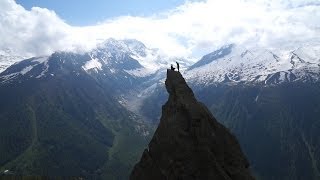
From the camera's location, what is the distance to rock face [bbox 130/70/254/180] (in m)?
51.6

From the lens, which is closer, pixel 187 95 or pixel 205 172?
pixel 205 172

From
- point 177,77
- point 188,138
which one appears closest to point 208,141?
point 188,138

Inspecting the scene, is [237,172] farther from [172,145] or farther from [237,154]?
[172,145]

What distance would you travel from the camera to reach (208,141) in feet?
176

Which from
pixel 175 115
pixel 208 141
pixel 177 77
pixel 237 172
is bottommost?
pixel 237 172

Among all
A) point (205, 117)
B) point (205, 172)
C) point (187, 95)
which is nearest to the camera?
point (205, 172)

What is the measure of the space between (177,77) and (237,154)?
42.7 ft

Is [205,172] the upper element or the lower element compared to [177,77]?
lower

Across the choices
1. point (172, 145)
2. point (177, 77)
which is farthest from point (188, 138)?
point (177, 77)

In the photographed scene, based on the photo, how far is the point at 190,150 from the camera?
174ft

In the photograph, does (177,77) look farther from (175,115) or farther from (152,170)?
(152,170)

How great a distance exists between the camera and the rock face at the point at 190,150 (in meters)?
51.6

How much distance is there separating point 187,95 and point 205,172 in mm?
11041

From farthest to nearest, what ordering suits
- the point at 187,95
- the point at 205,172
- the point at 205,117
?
the point at 187,95 < the point at 205,117 < the point at 205,172
